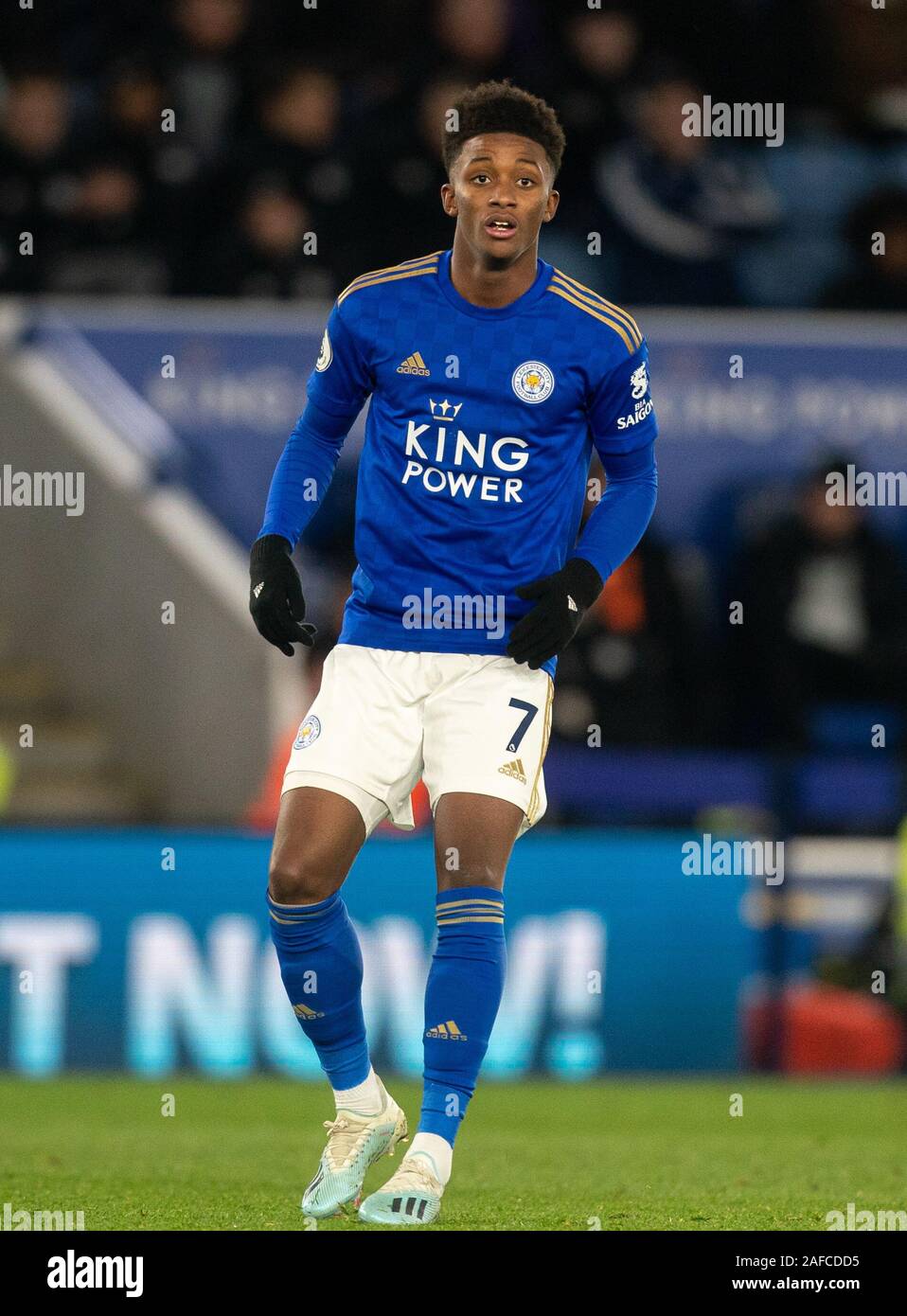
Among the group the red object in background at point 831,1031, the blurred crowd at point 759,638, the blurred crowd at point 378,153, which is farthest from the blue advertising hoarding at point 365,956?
the blurred crowd at point 378,153

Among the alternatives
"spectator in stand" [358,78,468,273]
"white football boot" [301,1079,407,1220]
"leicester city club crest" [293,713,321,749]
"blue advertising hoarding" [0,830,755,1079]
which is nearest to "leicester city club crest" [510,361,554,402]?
"leicester city club crest" [293,713,321,749]

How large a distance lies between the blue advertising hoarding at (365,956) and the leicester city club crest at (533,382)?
4259 mm

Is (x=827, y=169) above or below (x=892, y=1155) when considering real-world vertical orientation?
above

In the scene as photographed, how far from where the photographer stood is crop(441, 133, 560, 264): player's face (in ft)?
16.0

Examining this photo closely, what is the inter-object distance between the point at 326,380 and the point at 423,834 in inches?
179

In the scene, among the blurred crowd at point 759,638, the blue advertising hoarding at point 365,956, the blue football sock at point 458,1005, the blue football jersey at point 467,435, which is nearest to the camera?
the blue football sock at point 458,1005

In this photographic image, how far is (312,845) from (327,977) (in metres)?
0.33

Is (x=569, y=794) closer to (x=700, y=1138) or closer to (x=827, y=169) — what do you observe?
(x=700, y=1138)

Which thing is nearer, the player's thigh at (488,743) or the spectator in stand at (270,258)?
the player's thigh at (488,743)

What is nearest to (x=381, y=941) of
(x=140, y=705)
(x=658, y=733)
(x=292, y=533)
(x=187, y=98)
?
(x=658, y=733)

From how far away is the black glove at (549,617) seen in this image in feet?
16.2

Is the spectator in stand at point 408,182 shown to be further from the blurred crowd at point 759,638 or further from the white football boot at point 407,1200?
the white football boot at point 407,1200

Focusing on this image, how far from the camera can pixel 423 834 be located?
31.1ft

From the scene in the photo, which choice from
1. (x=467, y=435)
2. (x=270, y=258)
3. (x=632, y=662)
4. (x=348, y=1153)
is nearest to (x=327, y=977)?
(x=348, y=1153)
